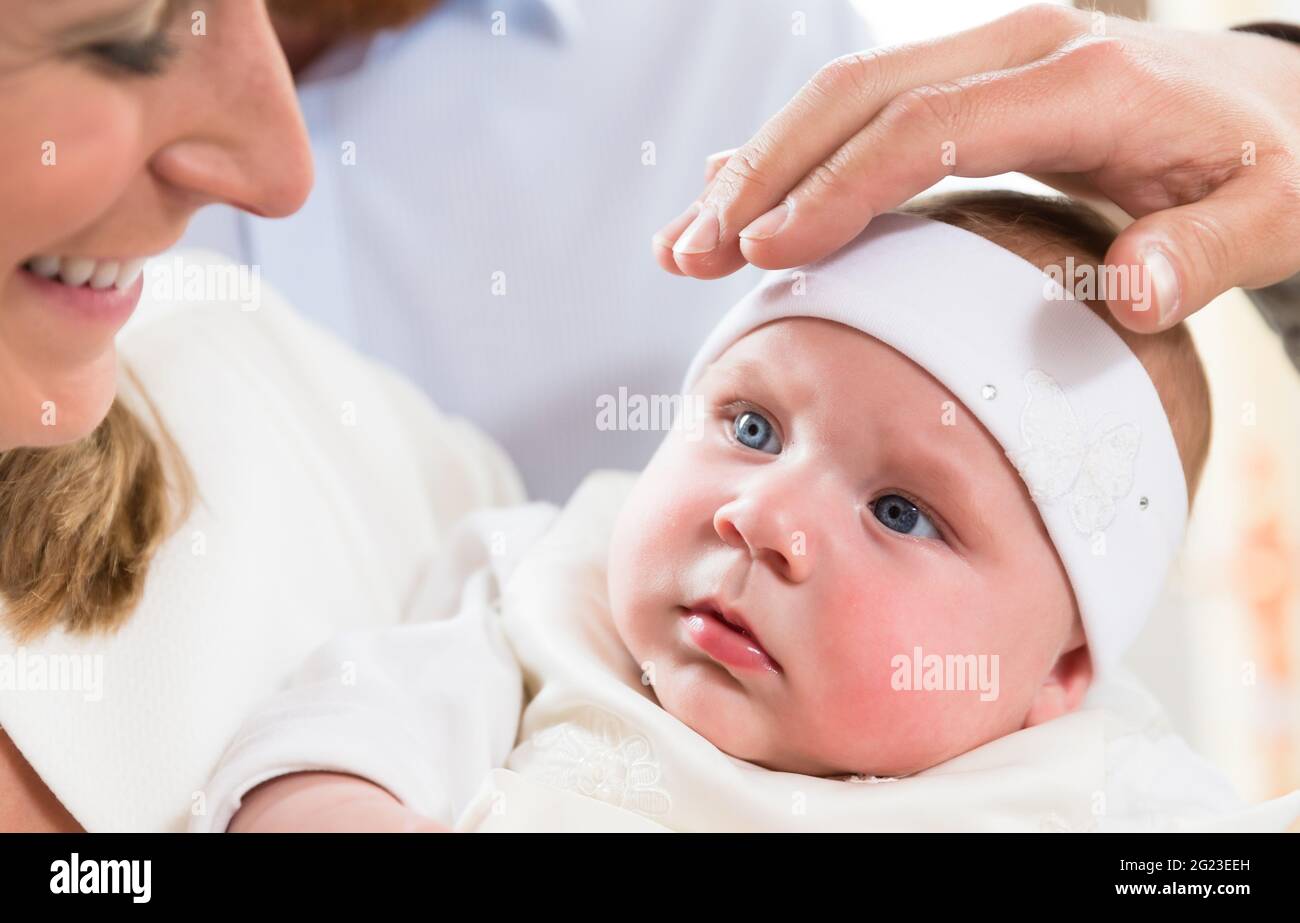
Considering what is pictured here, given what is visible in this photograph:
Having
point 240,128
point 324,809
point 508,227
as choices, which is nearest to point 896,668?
point 324,809

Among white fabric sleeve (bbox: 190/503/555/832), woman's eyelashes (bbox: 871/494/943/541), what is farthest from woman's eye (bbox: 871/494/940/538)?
white fabric sleeve (bbox: 190/503/555/832)

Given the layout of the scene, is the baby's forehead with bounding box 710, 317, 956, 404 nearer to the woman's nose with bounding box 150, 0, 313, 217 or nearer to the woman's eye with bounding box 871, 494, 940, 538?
the woman's eye with bounding box 871, 494, 940, 538

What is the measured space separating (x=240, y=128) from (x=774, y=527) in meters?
0.52

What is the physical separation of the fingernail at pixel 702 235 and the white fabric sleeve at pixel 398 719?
0.46 meters

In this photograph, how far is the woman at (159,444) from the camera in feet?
2.37

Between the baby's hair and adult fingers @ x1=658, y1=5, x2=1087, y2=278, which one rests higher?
adult fingers @ x1=658, y1=5, x2=1087, y2=278

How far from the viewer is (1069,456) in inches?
42.4

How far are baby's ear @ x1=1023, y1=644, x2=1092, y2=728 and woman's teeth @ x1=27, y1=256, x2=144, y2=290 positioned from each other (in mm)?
917

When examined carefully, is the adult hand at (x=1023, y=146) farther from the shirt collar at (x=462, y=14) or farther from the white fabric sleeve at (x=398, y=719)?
the shirt collar at (x=462, y=14)

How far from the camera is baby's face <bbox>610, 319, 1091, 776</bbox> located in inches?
40.1

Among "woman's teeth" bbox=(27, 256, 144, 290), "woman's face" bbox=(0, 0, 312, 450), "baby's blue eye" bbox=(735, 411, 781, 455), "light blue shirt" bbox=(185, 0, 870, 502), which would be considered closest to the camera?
"woman's face" bbox=(0, 0, 312, 450)

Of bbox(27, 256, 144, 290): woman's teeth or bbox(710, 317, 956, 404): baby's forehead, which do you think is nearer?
bbox(27, 256, 144, 290): woman's teeth
